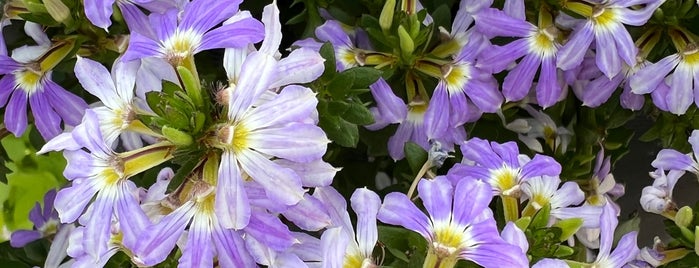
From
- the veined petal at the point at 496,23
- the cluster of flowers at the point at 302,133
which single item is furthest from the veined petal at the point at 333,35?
the veined petal at the point at 496,23

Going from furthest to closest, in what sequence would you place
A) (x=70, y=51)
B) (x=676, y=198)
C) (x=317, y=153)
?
(x=676, y=198), (x=70, y=51), (x=317, y=153)

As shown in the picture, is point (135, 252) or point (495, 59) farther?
point (495, 59)

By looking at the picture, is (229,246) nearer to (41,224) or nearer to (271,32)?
(271,32)

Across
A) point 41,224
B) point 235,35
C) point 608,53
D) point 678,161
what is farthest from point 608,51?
point 41,224

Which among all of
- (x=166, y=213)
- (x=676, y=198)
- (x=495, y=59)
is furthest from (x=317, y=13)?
(x=676, y=198)

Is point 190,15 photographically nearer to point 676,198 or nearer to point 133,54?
point 133,54

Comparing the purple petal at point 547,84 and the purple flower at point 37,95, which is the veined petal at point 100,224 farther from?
the purple petal at point 547,84

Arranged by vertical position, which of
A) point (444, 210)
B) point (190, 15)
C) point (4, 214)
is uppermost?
point (190, 15)
